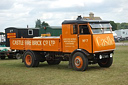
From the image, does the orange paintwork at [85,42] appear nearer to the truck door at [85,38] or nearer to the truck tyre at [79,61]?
the truck door at [85,38]

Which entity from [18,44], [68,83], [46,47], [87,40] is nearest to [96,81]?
[68,83]

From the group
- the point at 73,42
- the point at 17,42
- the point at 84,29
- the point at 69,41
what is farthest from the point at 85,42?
the point at 17,42

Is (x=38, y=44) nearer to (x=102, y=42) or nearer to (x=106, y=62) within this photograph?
(x=106, y=62)

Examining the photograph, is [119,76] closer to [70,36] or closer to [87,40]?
[87,40]

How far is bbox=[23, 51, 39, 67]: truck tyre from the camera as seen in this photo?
648 inches

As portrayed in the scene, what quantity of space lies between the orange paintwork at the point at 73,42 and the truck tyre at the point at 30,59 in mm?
384

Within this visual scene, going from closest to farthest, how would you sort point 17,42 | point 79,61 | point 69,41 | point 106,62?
1. point 79,61
2. point 69,41
3. point 106,62
4. point 17,42

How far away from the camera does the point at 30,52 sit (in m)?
16.8

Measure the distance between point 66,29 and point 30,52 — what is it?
3135mm

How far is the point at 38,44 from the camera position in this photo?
16.4m

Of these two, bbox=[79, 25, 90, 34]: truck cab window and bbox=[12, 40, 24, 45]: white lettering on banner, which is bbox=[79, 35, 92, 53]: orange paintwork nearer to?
bbox=[79, 25, 90, 34]: truck cab window

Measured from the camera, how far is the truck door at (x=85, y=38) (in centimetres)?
1373

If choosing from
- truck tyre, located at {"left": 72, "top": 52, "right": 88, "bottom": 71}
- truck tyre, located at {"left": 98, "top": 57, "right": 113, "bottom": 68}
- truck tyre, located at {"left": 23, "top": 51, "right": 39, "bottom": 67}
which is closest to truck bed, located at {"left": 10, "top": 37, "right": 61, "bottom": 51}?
truck tyre, located at {"left": 23, "top": 51, "right": 39, "bottom": 67}

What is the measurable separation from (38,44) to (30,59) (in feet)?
3.74
